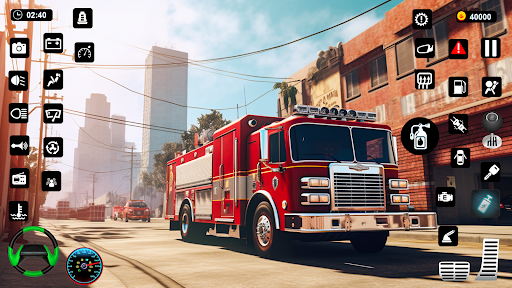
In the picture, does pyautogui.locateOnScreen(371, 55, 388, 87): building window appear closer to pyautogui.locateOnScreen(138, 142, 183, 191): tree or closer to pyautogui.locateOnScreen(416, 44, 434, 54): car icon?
pyautogui.locateOnScreen(416, 44, 434, 54): car icon

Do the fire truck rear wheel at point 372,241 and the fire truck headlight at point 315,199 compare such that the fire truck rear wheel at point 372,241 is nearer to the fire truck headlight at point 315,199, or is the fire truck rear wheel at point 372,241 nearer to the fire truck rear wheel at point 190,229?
the fire truck headlight at point 315,199

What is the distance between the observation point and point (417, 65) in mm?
18375

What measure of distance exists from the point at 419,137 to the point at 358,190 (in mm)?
1684

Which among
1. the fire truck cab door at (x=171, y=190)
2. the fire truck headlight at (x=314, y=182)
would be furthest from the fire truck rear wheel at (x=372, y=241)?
the fire truck cab door at (x=171, y=190)

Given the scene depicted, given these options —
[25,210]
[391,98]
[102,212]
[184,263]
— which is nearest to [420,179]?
[391,98]

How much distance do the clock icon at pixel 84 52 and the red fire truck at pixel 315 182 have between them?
13.2 feet

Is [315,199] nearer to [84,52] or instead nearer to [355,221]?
[355,221]

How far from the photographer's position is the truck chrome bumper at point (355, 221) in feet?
24.5

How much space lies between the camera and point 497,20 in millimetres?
15055

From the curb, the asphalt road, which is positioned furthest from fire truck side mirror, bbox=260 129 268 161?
the curb

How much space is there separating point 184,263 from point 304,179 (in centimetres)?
292

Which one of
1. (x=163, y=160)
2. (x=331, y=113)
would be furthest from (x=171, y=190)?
(x=163, y=160)

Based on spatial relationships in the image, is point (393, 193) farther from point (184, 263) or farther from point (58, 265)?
point (58, 265)

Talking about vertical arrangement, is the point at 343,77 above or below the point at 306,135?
above
